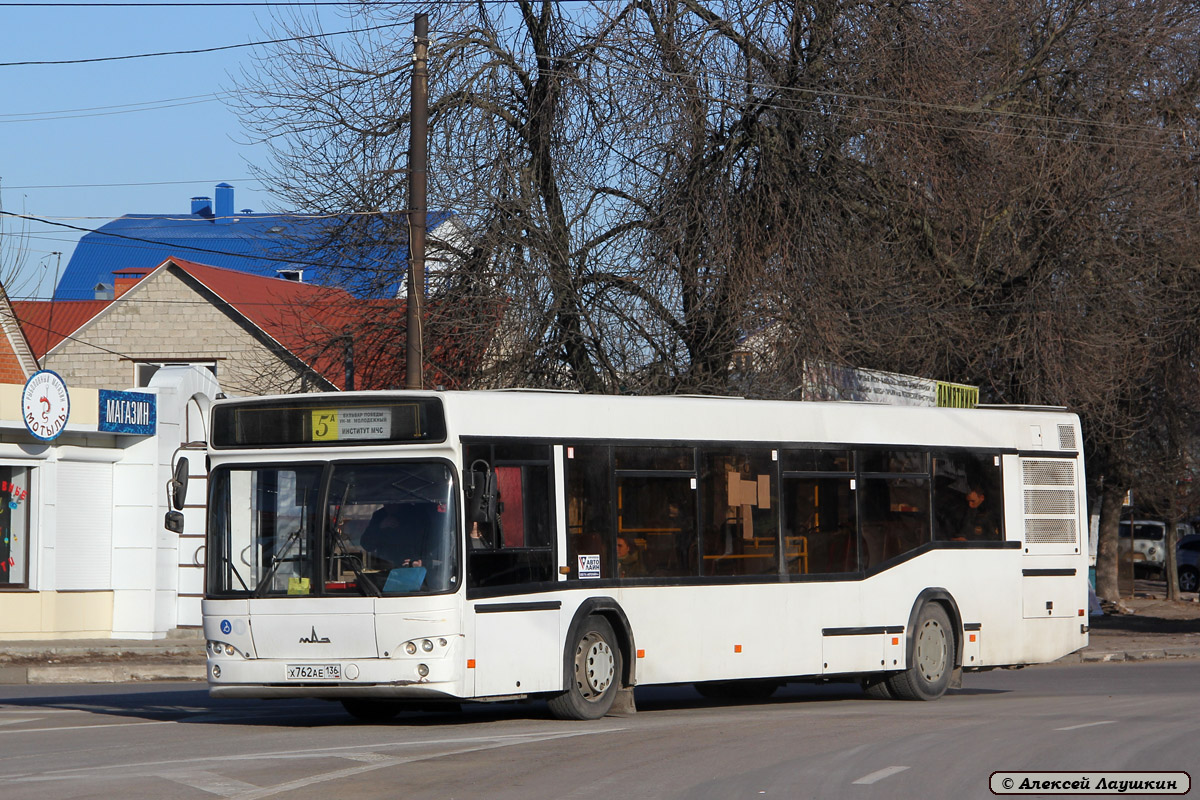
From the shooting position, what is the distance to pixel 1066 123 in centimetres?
2592

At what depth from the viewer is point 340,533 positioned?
12.0 meters

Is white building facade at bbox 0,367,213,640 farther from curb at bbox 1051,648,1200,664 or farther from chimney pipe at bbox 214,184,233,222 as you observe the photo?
chimney pipe at bbox 214,184,233,222

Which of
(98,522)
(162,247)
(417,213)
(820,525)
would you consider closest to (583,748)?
(820,525)

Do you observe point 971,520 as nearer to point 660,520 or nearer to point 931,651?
point 931,651

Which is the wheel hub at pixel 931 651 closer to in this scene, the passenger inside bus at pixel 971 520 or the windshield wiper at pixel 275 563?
the passenger inside bus at pixel 971 520

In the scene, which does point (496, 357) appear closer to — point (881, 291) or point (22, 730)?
point (881, 291)

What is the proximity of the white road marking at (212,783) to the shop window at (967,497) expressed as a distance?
8.44 meters

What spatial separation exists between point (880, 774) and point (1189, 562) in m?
45.2

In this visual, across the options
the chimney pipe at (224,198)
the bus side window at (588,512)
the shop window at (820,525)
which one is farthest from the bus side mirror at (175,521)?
the chimney pipe at (224,198)

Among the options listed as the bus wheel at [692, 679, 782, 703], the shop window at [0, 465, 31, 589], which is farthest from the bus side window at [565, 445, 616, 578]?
the shop window at [0, 465, 31, 589]

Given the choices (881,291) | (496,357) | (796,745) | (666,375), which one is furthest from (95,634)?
(796,745)

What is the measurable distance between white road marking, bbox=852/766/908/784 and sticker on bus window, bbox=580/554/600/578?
345 centimetres

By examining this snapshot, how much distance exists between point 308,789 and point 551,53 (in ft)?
56.9

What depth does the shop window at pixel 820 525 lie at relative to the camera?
14.4 m
